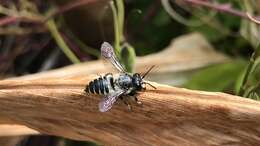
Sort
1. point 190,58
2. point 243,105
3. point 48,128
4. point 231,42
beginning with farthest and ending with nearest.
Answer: point 231,42 < point 190,58 < point 48,128 < point 243,105

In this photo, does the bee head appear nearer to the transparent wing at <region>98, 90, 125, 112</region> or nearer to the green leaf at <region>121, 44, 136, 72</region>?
the transparent wing at <region>98, 90, 125, 112</region>

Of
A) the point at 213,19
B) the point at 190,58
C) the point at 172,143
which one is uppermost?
→ the point at 213,19

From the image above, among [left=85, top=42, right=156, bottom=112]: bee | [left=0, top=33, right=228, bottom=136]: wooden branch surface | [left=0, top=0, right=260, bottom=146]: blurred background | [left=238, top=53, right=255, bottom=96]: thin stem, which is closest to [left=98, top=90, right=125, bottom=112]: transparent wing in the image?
[left=85, top=42, right=156, bottom=112]: bee

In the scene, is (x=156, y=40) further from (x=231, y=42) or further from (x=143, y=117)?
(x=143, y=117)

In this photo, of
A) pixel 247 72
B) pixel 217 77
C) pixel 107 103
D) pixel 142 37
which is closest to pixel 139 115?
pixel 107 103

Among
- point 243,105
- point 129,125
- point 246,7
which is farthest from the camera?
point 246,7

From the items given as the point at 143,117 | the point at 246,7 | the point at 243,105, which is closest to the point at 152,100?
the point at 143,117

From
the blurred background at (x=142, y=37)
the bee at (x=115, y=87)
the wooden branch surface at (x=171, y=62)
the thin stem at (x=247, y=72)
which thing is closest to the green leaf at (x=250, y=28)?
the blurred background at (x=142, y=37)
